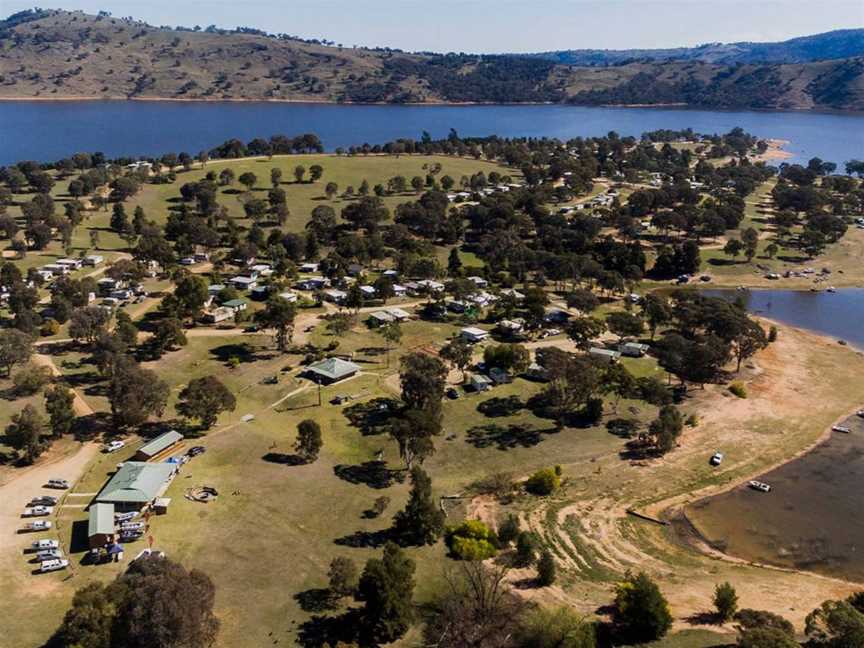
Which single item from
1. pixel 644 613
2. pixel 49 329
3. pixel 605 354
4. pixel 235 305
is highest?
pixel 235 305

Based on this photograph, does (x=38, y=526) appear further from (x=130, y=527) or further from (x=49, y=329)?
(x=49, y=329)

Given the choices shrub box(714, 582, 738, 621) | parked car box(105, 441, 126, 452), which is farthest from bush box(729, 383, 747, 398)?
parked car box(105, 441, 126, 452)

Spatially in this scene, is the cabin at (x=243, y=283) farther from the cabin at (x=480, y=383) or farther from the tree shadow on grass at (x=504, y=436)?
the tree shadow on grass at (x=504, y=436)

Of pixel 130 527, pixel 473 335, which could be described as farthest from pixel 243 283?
pixel 130 527

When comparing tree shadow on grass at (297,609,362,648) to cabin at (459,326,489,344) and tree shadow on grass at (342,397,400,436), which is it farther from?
cabin at (459,326,489,344)

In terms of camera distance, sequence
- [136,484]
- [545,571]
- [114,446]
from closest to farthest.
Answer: [545,571]
[136,484]
[114,446]

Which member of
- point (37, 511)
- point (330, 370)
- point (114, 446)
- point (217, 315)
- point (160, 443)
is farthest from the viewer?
point (217, 315)
